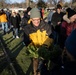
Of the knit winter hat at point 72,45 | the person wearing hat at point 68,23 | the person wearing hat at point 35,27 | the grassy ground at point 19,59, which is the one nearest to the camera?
the knit winter hat at point 72,45

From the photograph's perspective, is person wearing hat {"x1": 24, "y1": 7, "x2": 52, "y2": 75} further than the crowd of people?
Yes

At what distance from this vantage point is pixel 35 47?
17.7 feet

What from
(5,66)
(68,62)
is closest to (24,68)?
(5,66)

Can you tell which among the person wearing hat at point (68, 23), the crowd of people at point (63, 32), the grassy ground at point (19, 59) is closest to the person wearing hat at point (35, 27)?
the crowd of people at point (63, 32)

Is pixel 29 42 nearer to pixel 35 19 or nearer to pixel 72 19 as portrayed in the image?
pixel 35 19

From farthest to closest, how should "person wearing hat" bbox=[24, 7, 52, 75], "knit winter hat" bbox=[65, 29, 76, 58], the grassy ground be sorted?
the grassy ground < "person wearing hat" bbox=[24, 7, 52, 75] < "knit winter hat" bbox=[65, 29, 76, 58]

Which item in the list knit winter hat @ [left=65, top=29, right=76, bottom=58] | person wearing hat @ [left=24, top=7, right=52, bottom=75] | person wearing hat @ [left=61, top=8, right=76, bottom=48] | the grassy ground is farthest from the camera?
the grassy ground

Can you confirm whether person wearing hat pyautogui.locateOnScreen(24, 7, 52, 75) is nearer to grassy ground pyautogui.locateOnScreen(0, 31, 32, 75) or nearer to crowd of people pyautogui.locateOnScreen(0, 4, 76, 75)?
crowd of people pyautogui.locateOnScreen(0, 4, 76, 75)

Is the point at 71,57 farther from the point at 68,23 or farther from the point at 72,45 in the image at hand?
the point at 68,23

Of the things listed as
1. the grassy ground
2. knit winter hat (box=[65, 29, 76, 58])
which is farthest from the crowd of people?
the grassy ground

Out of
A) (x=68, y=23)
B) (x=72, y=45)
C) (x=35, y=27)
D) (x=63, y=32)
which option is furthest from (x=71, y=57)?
(x=63, y=32)

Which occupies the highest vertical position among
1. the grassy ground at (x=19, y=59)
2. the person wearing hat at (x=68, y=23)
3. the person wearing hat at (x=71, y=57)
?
the person wearing hat at (x=71, y=57)

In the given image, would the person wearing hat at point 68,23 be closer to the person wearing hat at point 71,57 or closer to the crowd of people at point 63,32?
the crowd of people at point 63,32

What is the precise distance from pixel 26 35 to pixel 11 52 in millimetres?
5214
